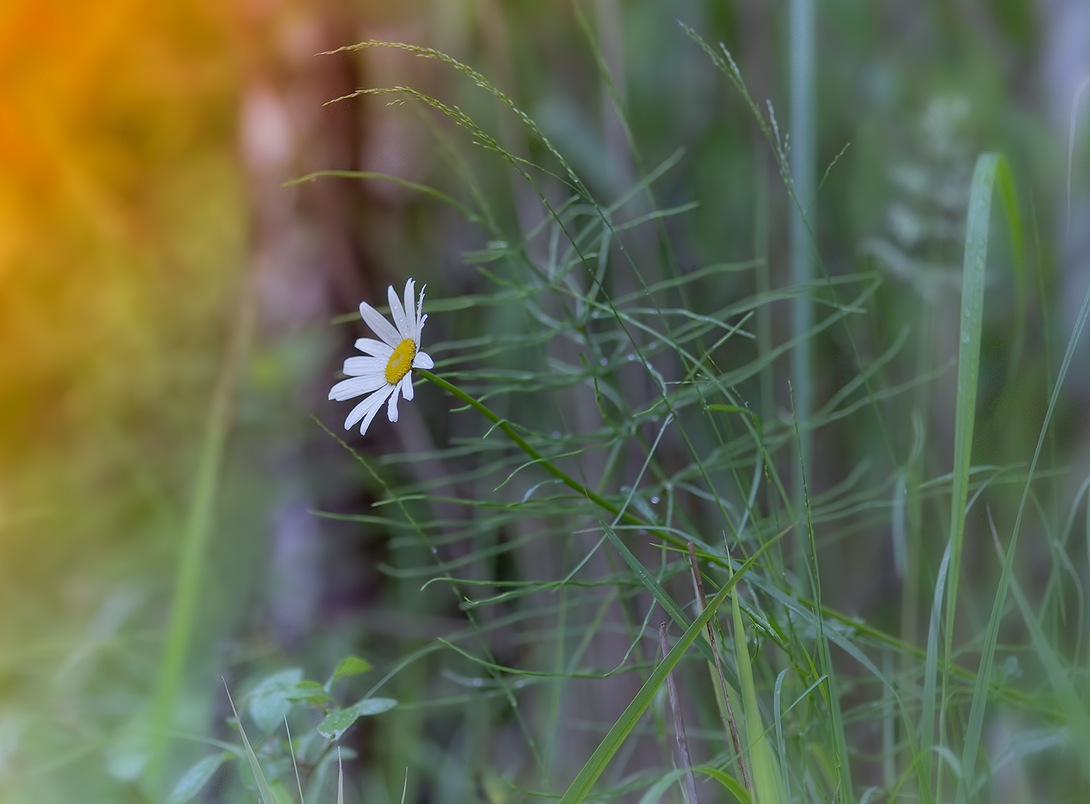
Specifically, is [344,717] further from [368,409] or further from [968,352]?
[968,352]

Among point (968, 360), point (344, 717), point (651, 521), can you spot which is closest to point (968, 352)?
point (968, 360)

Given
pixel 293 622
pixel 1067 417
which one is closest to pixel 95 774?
pixel 293 622

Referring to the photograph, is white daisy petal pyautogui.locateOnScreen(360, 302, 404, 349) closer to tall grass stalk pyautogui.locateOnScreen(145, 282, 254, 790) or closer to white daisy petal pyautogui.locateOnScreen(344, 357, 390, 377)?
white daisy petal pyautogui.locateOnScreen(344, 357, 390, 377)

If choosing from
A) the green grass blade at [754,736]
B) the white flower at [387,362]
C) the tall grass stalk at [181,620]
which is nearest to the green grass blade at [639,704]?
the green grass blade at [754,736]

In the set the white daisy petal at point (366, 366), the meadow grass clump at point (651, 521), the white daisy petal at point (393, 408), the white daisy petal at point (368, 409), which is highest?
the white daisy petal at point (366, 366)

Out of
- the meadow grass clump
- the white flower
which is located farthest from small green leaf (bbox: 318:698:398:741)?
the white flower

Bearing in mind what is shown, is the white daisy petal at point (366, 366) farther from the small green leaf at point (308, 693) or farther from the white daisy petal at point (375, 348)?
the small green leaf at point (308, 693)

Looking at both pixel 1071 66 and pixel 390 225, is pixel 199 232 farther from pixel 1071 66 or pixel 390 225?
pixel 1071 66
